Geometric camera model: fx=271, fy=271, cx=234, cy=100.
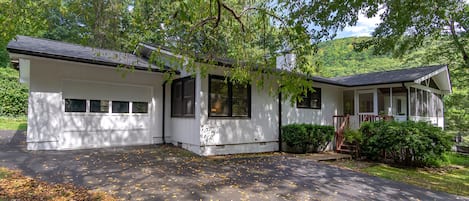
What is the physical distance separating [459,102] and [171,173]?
66.5ft

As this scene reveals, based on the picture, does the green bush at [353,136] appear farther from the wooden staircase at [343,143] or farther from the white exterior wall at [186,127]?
the white exterior wall at [186,127]

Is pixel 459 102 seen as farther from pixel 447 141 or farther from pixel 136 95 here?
pixel 136 95

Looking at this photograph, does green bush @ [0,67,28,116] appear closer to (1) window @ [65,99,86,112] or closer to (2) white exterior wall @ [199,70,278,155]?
(1) window @ [65,99,86,112]

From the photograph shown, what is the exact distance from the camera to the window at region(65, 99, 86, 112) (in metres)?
8.05

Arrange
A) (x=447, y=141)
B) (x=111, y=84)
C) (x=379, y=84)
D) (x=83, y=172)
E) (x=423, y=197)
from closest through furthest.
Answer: (x=423, y=197), (x=83, y=172), (x=447, y=141), (x=111, y=84), (x=379, y=84)

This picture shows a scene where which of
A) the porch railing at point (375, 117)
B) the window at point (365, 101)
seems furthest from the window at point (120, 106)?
the window at point (365, 101)

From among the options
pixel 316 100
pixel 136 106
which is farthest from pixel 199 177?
pixel 316 100

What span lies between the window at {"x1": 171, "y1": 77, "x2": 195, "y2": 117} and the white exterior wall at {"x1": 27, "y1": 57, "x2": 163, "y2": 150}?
544mm

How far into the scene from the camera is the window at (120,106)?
8.98 meters

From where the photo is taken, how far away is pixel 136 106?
941 cm

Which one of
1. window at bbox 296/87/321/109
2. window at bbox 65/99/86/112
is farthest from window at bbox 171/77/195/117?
window at bbox 296/87/321/109

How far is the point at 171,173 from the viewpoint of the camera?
581 centimetres

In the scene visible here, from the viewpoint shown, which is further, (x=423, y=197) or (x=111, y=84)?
(x=111, y=84)

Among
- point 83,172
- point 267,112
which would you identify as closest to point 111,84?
point 83,172
